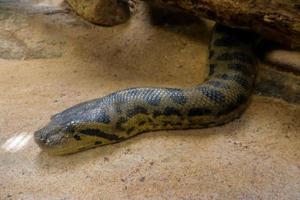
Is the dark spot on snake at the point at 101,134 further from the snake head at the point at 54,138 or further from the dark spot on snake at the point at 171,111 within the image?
the dark spot on snake at the point at 171,111

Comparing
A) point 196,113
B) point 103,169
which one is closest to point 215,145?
point 196,113

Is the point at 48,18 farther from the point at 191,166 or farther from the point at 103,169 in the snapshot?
the point at 191,166

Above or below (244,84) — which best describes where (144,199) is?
below

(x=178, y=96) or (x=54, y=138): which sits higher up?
(x=178, y=96)

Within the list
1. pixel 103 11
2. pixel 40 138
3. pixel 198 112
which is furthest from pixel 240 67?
pixel 40 138

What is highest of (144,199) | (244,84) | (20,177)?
(244,84)

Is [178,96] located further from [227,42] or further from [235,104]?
[227,42]

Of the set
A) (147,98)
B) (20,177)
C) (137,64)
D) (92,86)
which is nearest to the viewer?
(20,177)
